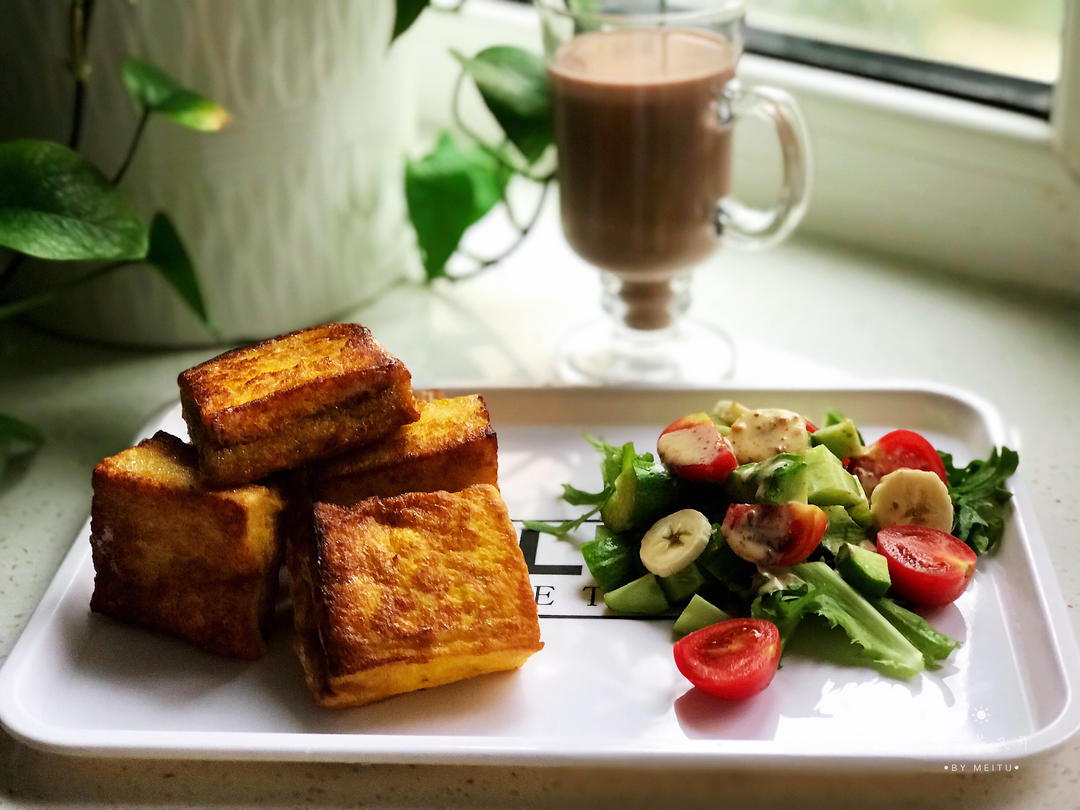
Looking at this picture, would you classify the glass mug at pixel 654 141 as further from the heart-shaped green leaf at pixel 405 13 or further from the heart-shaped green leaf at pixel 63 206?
the heart-shaped green leaf at pixel 63 206

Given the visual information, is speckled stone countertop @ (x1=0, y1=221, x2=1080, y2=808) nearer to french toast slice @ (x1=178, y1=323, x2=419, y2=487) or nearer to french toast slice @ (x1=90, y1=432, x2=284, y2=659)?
french toast slice @ (x1=90, y1=432, x2=284, y2=659)

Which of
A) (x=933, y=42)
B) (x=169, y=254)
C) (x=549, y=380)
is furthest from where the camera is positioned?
(x=933, y=42)

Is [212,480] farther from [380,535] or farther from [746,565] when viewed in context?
[746,565]

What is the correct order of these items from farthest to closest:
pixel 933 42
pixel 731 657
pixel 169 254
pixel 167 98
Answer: pixel 933 42 < pixel 169 254 < pixel 167 98 < pixel 731 657

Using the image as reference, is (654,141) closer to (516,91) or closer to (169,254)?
(516,91)

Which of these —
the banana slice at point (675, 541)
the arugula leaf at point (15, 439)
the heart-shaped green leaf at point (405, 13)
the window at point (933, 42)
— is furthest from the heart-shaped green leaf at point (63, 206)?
the window at point (933, 42)

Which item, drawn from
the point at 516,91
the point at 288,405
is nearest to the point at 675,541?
the point at 288,405
